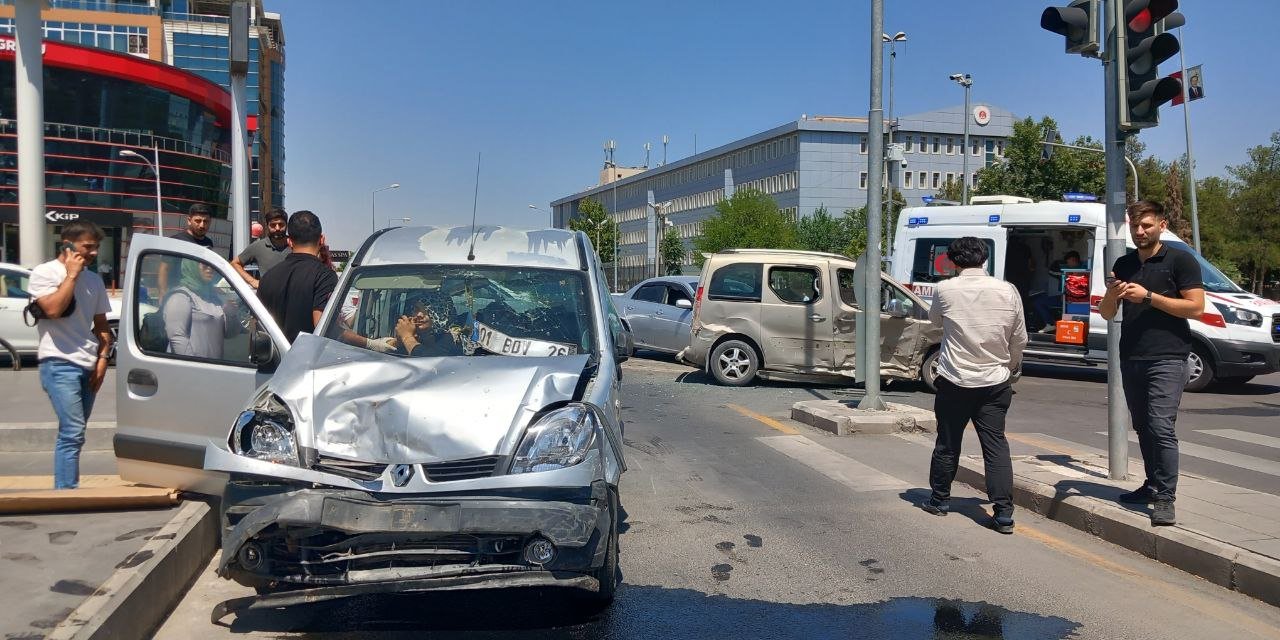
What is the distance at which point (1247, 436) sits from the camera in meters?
10.3

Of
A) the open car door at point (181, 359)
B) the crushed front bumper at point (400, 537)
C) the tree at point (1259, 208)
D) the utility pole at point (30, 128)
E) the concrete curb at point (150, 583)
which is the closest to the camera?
the concrete curb at point (150, 583)

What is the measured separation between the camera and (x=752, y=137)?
88500 mm

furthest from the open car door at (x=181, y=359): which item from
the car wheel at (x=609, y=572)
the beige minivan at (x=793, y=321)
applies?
the beige minivan at (x=793, y=321)

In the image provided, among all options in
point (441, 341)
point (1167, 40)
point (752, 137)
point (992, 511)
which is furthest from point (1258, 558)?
point (752, 137)

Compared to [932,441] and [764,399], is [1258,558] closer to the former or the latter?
[932,441]

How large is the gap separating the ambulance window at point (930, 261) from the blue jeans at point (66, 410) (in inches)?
552

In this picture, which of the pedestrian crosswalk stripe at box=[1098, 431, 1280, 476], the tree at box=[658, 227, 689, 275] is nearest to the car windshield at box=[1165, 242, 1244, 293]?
the pedestrian crosswalk stripe at box=[1098, 431, 1280, 476]

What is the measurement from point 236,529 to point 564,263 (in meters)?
2.37

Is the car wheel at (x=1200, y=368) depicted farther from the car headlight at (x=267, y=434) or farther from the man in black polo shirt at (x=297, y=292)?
the car headlight at (x=267, y=434)

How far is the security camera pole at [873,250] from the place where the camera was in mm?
10812

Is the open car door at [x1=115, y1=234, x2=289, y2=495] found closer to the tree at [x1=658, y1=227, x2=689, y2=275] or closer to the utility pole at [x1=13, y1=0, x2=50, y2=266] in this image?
the utility pole at [x1=13, y1=0, x2=50, y2=266]

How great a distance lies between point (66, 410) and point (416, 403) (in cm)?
305

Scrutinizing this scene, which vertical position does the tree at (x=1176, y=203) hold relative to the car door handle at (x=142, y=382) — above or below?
above

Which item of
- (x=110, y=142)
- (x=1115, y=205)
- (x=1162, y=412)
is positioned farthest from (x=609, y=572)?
(x=110, y=142)
